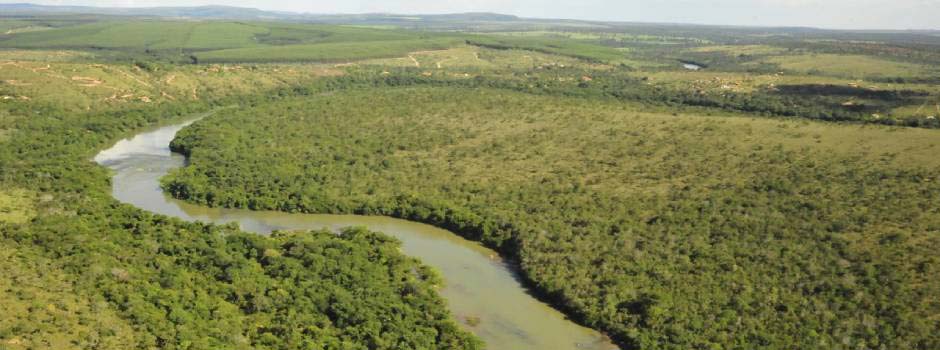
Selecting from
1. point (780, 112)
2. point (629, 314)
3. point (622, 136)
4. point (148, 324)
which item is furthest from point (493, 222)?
point (780, 112)

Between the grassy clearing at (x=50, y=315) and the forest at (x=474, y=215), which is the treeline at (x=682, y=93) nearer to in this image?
the forest at (x=474, y=215)

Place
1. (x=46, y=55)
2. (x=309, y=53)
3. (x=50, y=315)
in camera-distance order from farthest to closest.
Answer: (x=309, y=53)
(x=46, y=55)
(x=50, y=315)

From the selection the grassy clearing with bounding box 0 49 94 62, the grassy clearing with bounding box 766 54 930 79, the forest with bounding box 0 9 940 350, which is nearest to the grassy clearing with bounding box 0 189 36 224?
the forest with bounding box 0 9 940 350

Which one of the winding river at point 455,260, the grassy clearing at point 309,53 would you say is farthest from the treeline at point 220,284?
the grassy clearing at point 309,53

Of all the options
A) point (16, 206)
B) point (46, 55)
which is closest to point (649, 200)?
point (16, 206)

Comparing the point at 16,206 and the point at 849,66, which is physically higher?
the point at 849,66

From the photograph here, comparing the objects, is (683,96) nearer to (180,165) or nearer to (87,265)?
(180,165)

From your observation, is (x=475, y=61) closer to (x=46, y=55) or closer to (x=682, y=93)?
(x=682, y=93)
